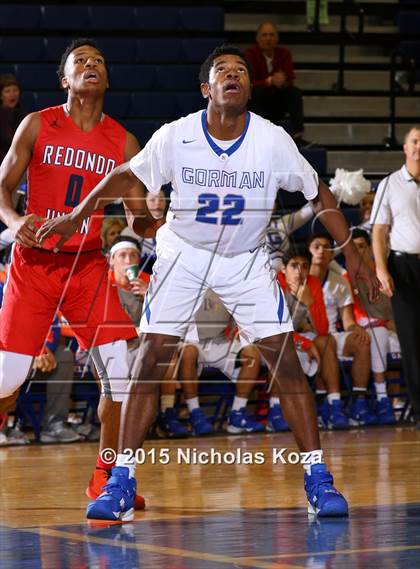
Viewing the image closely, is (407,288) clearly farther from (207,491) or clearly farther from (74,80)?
(74,80)

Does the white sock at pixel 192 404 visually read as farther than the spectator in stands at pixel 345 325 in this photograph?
No

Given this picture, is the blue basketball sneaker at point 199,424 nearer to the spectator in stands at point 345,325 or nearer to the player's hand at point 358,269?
the spectator in stands at point 345,325

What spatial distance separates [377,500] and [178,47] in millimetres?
7978

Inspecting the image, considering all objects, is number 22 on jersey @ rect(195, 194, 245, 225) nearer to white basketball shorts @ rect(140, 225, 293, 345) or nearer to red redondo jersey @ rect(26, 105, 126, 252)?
white basketball shorts @ rect(140, 225, 293, 345)

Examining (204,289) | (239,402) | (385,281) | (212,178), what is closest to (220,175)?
(212,178)

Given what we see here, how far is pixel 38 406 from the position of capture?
29.0 feet

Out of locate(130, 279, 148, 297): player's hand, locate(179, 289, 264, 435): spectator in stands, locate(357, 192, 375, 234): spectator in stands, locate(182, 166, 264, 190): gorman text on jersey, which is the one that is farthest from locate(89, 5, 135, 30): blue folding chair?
locate(182, 166, 264, 190): gorman text on jersey

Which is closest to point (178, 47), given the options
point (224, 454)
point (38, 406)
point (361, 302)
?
point (361, 302)

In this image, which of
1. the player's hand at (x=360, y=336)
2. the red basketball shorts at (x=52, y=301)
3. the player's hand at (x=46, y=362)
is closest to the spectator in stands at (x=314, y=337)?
the player's hand at (x=360, y=336)

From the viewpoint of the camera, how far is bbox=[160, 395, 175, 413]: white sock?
834 centimetres

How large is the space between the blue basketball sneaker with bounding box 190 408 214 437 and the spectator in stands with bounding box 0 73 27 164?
2839 mm

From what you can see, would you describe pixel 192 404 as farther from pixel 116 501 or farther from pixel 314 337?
pixel 116 501

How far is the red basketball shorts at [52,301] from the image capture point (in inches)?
199

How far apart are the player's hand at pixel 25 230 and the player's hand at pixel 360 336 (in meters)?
4.63
